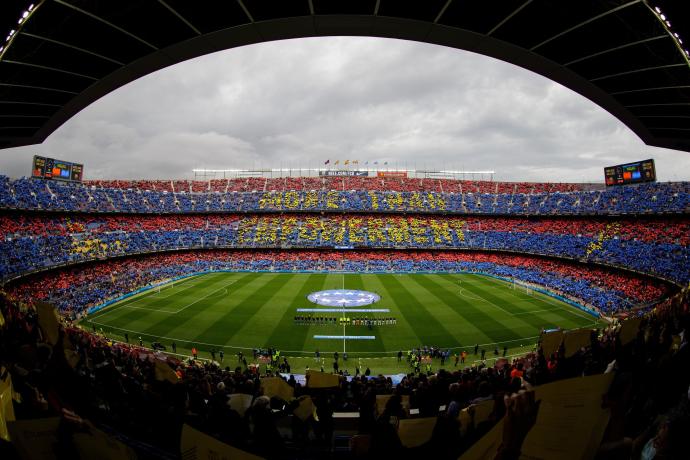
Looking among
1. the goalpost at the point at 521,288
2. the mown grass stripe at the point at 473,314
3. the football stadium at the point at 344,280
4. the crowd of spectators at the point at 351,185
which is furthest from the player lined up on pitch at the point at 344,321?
the crowd of spectators at the point at 351,185

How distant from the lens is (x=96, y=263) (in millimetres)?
50000

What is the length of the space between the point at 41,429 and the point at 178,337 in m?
30.1

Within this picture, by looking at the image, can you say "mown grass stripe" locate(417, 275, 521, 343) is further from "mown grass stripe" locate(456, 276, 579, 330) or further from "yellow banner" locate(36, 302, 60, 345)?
"yellow banner" locate(36, 302, 60, 345)

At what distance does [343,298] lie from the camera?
41.7 metres

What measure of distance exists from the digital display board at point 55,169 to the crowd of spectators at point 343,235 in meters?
8.14

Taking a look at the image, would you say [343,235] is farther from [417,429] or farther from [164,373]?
[417,429]

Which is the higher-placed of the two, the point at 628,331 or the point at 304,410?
the point at 628,331

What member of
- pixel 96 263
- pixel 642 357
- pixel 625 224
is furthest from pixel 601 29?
pixel 96 263

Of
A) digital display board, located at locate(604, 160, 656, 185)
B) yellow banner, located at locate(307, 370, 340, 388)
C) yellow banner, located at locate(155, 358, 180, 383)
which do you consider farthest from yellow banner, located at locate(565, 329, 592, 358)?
digital display board, located at locate(604, 160, 656, 185)

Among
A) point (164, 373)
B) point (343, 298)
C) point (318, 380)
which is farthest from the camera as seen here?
point (343, 298)

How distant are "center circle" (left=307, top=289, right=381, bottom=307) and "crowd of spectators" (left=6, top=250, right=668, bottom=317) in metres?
15.7

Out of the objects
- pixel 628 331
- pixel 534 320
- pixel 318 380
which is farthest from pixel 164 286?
pixel 628 331

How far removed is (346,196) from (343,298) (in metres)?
40.1

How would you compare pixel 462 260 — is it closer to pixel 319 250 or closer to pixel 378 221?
pixel 378 221
